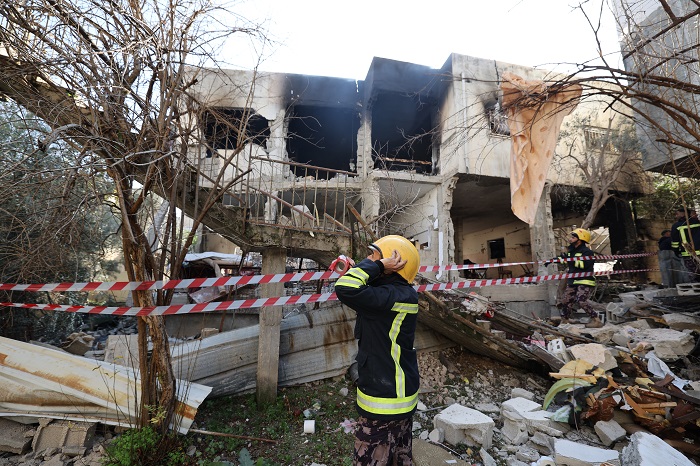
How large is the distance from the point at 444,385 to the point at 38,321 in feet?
26.1

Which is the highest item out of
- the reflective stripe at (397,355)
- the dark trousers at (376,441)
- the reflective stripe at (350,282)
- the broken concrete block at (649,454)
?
the reflective stripe at (350,282)

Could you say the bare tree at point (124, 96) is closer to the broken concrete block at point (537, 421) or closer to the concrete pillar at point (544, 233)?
the broken concrete block at point (537, 421)

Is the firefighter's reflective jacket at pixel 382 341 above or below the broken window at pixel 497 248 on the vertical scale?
below

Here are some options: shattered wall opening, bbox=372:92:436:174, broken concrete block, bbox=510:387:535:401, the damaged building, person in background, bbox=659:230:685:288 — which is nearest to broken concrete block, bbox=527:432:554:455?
broken concrete block, bbox=510:387:535:401

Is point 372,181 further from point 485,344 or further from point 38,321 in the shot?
point 38,321

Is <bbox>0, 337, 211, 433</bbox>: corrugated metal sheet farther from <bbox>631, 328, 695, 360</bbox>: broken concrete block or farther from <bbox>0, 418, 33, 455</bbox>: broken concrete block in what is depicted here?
<bbox>631, 328, 695, 360</bbox>: broken concrete block

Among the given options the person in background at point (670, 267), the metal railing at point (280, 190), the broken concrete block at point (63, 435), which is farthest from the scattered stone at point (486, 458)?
the person in background at point (670, 267)

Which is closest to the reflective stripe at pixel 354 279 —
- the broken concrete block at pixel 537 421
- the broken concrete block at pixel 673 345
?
the broken concrete block at pixel 537 421

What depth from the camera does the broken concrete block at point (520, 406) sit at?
3.89 m

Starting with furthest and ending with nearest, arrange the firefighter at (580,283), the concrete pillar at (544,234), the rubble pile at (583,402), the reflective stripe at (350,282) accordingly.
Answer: the concrete pillar at (544,234)
the firefighter at (580,283)
the rubble pile at (583,402)
the reflective stripe at (350,282)

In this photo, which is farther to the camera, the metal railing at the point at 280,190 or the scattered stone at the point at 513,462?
the metal railing at the point at 280,190

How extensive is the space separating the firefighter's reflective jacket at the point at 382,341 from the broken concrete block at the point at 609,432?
254cm

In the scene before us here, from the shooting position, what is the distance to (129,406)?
3.30 metres

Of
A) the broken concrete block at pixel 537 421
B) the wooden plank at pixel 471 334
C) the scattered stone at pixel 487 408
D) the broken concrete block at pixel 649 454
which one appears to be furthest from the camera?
the wooden plank at pixel 471 334
